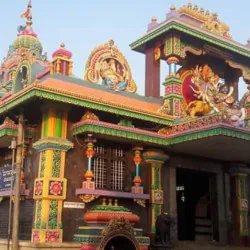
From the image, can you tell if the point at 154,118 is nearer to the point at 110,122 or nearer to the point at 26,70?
the point at 110,122

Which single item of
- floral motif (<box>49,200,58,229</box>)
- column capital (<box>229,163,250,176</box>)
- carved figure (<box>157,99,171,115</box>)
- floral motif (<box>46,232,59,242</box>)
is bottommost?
floral motif (<box>46,232,59,242</box>)

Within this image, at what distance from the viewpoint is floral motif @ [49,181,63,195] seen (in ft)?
51.8

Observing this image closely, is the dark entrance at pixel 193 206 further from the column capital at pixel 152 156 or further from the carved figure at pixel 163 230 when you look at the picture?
the carved figure at pixel 163 230

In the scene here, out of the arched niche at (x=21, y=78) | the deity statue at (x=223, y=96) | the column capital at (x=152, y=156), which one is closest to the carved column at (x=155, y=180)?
the column capital at (x=152, y=156)

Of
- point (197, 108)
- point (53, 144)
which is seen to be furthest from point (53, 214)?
point (197, 108)

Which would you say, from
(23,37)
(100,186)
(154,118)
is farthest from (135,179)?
(23,37)

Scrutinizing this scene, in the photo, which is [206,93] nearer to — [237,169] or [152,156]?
[237,169]

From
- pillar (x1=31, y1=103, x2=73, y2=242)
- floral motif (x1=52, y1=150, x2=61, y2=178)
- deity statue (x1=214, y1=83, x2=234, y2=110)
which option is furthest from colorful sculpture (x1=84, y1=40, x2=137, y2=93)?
deity statue (x1=214, y1=83, x2=234, y2=110)

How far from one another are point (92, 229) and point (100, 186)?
2.59 m

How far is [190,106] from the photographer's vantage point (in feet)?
69.4

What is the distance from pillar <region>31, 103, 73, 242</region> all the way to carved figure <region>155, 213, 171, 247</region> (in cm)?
405

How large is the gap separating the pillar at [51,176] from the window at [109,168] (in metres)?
1.62

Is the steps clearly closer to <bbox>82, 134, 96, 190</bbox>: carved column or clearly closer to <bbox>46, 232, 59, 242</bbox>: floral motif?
<bbox>82, 134, 96, 190</bbox>: carved column

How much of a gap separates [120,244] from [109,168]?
3.27 m
